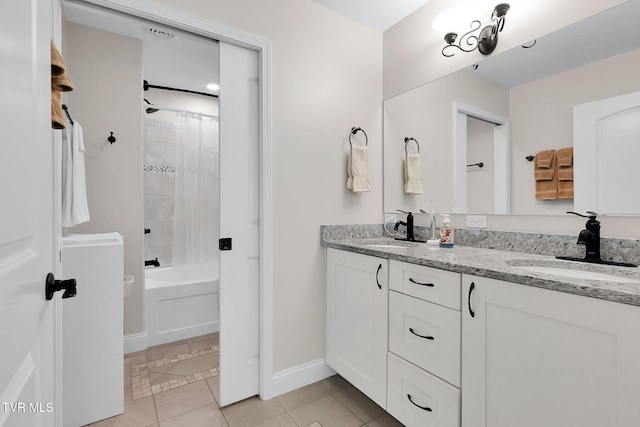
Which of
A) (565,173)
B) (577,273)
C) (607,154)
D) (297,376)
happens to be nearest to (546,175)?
(565,173)

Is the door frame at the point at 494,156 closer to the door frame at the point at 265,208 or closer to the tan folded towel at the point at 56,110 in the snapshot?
the door frame at the point at 265,208

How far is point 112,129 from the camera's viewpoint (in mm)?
2383

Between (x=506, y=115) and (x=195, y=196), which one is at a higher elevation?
(x=506, y=115)

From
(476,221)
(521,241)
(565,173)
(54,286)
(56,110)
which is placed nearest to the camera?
(54,286)

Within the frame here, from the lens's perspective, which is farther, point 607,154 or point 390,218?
point 390,218

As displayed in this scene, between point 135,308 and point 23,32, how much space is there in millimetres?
2419

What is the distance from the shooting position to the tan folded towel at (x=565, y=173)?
1.45 metres

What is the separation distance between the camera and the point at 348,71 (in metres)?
2.18

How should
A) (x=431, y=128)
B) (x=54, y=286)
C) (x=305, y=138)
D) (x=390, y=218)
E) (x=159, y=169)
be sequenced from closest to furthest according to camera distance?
(x=54, y=286)
(x=305, y=138)
(x=431, y=128)
(x=390, y=218)
(x=159, y=169)

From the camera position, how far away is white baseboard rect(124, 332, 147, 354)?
95.6 inches

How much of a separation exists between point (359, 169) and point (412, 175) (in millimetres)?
396

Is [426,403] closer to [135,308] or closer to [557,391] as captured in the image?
[557,391]

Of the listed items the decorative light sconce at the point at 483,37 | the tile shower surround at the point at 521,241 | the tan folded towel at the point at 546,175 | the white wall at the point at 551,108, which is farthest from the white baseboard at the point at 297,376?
the decorative light sconce at the point at 483,37

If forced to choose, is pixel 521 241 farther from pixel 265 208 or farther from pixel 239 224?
pixel 239 224
